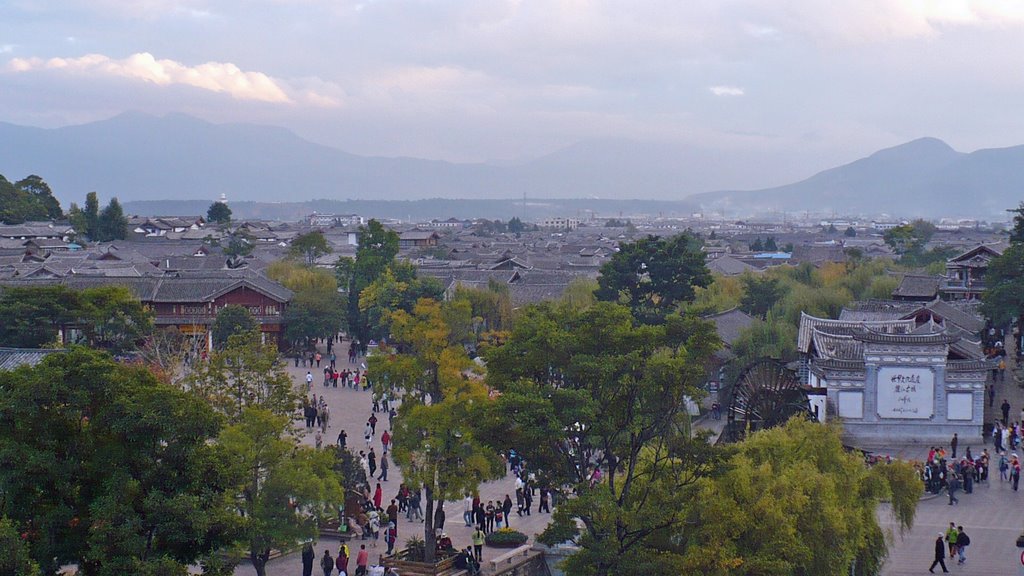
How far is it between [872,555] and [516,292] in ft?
124

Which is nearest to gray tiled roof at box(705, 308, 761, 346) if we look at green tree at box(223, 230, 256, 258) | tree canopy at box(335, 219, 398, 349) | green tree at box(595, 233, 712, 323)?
green tree at box(595, 233, 712, 323)

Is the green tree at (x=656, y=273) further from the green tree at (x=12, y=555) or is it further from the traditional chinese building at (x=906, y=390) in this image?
the green tree at (x=12, y=555)

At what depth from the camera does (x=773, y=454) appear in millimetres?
17781

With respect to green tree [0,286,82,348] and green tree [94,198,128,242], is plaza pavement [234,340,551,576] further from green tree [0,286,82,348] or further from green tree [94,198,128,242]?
green tree [94,198,128,242]

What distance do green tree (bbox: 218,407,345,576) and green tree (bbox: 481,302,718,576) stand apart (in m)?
2.78

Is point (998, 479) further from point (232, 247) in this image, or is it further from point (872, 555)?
point (232, 247)

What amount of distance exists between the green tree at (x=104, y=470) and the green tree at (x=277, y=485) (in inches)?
184

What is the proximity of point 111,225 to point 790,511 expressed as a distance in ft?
239

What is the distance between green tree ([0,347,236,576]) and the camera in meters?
11.3

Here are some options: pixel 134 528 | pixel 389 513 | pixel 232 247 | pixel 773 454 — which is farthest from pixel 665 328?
pixel 232 247

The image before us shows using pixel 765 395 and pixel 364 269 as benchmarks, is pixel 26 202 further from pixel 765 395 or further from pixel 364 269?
pixel 765 395

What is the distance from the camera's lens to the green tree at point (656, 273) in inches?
1549

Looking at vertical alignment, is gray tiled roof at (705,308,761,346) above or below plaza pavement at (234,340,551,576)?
above

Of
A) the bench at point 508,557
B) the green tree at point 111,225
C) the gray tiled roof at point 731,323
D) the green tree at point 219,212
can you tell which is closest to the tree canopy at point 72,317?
the gray tiled roof at point 731,323
